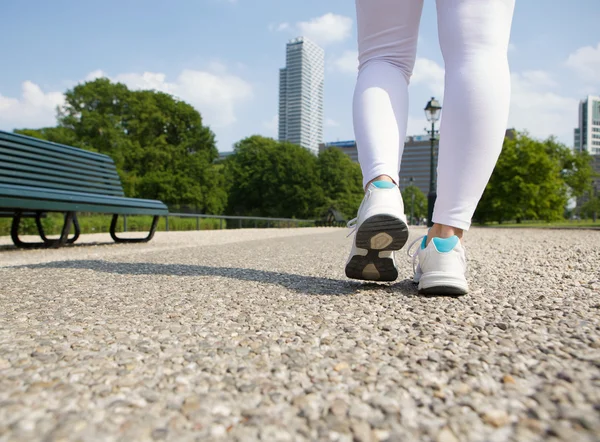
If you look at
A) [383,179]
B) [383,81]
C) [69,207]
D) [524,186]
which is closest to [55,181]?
[69,207]

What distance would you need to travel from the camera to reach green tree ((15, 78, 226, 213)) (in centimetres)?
2677

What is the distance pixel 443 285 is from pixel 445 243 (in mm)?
153

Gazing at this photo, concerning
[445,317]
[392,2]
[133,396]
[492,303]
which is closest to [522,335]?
[445,317]

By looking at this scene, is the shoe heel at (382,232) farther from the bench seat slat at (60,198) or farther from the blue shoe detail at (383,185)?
the bench seat slat at (60,198)

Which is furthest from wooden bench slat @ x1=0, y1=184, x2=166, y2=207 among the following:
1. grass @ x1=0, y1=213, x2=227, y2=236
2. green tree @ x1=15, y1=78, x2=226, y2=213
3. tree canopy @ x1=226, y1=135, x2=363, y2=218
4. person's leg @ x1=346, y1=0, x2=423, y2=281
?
tree canopy @ x1=226, y1=135, x2=363, y2=218

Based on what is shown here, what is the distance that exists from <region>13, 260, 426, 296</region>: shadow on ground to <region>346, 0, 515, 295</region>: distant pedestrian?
191 millimetres

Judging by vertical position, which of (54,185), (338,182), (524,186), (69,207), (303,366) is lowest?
(303,366)

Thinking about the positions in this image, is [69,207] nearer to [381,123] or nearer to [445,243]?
[381,123]

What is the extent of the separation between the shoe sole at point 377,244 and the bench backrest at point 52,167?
173 inches

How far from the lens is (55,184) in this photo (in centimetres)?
547

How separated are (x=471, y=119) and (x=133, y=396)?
53.4 inches

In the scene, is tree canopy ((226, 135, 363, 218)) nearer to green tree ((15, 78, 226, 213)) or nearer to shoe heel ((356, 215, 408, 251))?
green tree ((15, 78, 226, 213))

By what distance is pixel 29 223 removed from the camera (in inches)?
432

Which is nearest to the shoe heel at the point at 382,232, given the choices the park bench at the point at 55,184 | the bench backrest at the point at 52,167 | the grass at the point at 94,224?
the park bench at the point at 55,184
